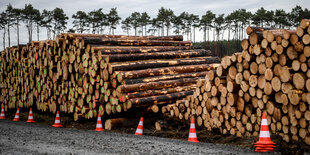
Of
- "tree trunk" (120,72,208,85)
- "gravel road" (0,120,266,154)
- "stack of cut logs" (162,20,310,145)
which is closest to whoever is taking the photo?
"gravel road" (0,120,266,154)

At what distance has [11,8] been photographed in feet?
223

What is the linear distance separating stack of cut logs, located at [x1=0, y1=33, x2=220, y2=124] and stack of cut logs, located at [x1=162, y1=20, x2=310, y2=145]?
8.31ft

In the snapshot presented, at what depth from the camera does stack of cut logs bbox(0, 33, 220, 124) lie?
38.0 feet

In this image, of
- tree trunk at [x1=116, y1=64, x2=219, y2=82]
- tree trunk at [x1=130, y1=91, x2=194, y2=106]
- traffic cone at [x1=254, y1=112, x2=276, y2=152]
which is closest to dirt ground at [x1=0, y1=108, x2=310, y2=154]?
traffic cone at [x1=254, y1=112, x2=276, y2=152]

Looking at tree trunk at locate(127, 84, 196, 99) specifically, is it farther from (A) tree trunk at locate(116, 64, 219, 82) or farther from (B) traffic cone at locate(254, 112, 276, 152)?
(B) traffic cone at locate(254, 112, 276, 152)

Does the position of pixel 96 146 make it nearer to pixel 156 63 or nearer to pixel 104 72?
pixel 104 72

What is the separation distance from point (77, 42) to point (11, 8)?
62.8 metres

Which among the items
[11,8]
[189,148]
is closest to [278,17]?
[11,8]

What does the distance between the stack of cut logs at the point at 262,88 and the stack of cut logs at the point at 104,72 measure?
2.53 meters

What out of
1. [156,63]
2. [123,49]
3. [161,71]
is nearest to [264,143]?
[161,71]

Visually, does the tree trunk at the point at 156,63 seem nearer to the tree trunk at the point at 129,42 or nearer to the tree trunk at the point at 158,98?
the tree trunk at the point at 158,98

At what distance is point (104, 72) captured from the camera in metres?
11.8

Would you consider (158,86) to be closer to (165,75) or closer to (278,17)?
(165,75)

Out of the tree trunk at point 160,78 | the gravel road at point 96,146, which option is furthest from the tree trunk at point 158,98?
the gravel road at point 96,146
